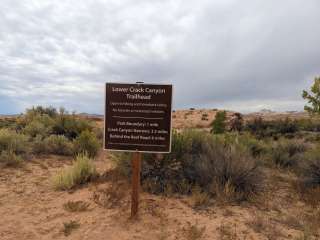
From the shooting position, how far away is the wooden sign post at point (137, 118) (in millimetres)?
4980

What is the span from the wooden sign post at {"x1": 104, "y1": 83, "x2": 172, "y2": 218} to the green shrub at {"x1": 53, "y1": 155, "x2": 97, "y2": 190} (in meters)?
2.32

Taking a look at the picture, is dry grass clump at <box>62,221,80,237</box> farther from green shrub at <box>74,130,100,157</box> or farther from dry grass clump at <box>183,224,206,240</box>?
green shrub at <box>74,130,100,157</box>

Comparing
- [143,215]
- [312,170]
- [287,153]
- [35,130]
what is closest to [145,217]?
[143,215]

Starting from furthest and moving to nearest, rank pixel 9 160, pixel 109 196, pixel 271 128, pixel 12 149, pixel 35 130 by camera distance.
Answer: pixel 271 128 < pixel 35 130 < pixel 12 149 < pixel 9 160 < pixel 109 196

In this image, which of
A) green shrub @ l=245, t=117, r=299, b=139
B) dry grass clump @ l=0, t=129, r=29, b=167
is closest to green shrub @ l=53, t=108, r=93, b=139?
dry grass clump @ l=0, t=129, r=29, b=167

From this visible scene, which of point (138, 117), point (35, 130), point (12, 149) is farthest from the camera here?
point (35, 130)

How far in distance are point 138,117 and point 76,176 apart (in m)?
2.85

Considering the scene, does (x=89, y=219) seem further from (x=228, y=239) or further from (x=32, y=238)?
(x=228, y=239)

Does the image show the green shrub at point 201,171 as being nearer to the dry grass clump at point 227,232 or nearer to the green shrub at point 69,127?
the dry grass clump at point 227,232

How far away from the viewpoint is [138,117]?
5000 millimetres

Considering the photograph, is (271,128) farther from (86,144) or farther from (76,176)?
(76,176)

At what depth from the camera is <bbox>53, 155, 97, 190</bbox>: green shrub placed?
6895mm

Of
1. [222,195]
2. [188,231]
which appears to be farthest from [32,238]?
[222,195]

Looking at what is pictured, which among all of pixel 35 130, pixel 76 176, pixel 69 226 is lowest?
pixel 69 226
